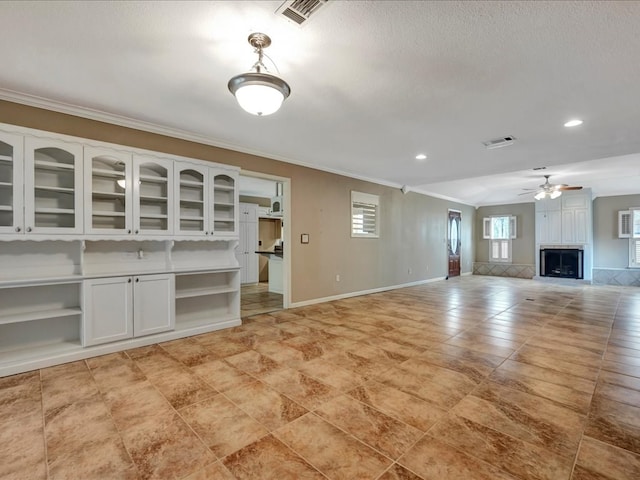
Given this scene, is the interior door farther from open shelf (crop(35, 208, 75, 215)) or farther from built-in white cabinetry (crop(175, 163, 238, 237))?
open shelf (crop(35, 208, 75, 215))

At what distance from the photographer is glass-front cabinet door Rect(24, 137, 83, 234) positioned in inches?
116

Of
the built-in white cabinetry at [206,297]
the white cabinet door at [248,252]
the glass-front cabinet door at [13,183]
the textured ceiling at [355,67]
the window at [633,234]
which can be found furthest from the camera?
the window at [633,234]

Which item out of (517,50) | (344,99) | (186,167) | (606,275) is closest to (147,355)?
(186,167)

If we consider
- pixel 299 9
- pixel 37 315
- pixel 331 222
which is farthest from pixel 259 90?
pixel 331 222

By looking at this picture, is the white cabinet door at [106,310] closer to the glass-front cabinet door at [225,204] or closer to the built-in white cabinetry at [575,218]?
the glass-front cabinet door at [225,204]

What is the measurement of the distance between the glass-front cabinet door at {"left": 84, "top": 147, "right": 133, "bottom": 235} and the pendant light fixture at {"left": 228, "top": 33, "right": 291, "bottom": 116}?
2.02 metres

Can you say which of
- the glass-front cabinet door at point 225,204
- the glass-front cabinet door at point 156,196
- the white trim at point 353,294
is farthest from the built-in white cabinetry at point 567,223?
the glass-front cabinet door at point 156,196

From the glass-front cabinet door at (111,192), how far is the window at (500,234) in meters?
11.6

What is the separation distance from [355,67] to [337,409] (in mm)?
2685

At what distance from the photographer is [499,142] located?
4406 millimetres

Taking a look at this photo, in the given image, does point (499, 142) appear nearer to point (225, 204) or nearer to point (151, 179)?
point (225, 204)

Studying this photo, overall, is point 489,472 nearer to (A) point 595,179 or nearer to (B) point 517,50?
(B) point 517,50

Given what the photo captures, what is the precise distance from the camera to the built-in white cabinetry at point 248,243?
8.41 meters

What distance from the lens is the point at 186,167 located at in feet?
12.6
